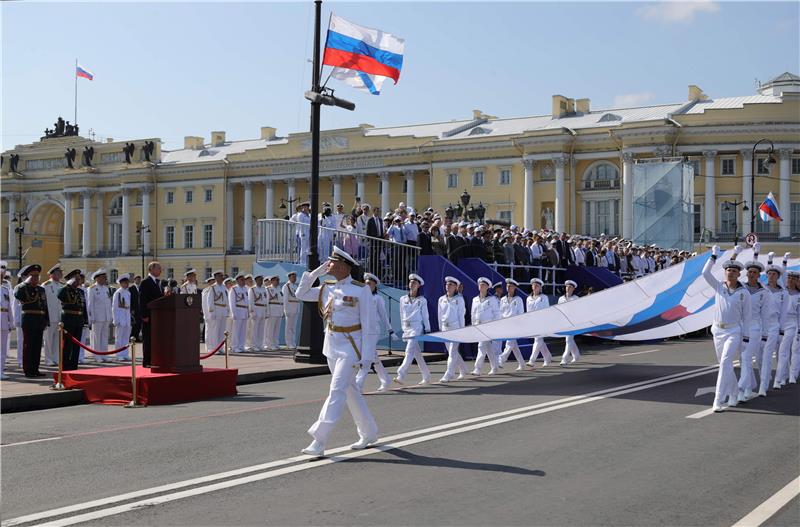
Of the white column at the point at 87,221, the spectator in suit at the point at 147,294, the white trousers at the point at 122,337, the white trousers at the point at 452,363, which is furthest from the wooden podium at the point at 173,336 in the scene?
the white column at the point at 87,221

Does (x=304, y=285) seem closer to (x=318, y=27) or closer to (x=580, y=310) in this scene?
(x=580, y=310)

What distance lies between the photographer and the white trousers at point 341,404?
9.03m

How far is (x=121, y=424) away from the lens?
1163 centimetres

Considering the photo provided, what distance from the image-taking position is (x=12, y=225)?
98562 mm

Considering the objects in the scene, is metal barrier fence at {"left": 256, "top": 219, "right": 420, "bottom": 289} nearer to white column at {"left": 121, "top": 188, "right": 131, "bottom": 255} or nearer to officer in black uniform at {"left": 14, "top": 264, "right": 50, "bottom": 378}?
officer in black uniform at {"left": 14, "top": 264, "right": 50, "bottom": 378}

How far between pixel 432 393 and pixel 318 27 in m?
8.78

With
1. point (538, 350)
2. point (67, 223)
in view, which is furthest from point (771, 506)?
point (67, 223)

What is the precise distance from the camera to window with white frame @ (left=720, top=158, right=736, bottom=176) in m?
67.1

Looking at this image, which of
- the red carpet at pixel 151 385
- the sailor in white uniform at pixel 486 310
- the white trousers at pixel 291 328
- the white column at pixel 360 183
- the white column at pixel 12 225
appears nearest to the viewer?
the red carpet at pixel 151 385

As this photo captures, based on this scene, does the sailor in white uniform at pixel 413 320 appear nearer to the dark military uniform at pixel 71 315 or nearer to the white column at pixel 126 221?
the dark military uniform at pixel 71 315

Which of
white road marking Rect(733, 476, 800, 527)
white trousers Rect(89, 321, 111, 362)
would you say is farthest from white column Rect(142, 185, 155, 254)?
white road marking Rect(733, 476, 800, 527)

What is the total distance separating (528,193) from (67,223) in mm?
46867

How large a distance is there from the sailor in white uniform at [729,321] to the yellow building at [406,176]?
54.2 meters

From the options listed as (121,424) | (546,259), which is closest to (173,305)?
(121,424)
